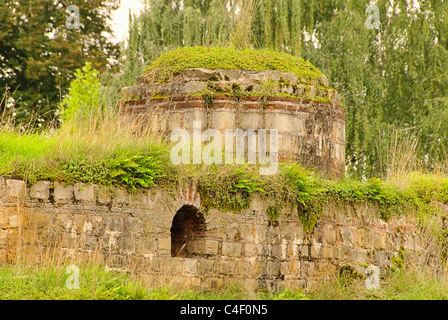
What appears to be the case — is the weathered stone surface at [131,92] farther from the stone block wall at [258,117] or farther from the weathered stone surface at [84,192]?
the weathered stone surface at [84,192]

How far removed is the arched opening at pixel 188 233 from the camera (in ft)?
33.3

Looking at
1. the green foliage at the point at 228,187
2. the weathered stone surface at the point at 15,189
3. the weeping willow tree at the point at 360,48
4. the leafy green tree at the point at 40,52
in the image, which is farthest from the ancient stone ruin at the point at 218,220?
the leafy green tree at the point at 40,52

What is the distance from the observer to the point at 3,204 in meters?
8.39

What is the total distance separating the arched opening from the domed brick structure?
2.07 meters

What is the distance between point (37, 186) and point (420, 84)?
15.1 meters

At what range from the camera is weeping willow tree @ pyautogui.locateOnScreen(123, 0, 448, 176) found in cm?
1988

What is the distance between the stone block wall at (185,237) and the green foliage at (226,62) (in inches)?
113

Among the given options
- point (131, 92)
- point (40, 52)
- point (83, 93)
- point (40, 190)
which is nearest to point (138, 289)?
point (40, 190)

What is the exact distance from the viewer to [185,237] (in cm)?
1034

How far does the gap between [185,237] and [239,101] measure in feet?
9.54

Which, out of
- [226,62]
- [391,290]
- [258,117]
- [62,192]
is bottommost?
[391,290]

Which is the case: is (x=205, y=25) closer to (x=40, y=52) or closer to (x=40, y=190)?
(x=40, y=52)

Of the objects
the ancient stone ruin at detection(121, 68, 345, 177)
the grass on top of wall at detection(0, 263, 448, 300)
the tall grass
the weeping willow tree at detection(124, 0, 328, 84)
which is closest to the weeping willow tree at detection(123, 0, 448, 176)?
the weeping willow tree at detection(124, 0, 328, 84)

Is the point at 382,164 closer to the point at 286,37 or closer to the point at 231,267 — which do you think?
the point at 286,37
